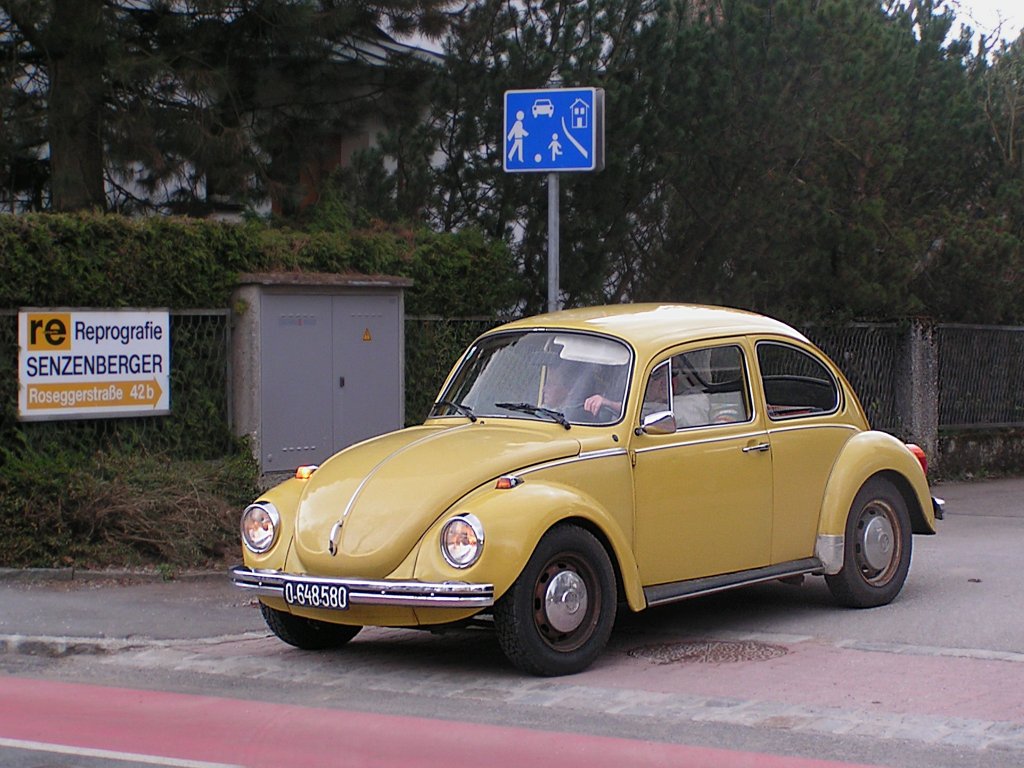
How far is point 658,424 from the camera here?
8258 millimetres

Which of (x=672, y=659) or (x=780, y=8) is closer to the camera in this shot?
(x=672, y=659)

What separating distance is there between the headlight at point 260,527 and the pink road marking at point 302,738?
91cm

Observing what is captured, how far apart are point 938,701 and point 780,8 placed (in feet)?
29.4

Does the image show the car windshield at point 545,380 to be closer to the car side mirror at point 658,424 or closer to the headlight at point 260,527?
the car side mirror at point 658,424

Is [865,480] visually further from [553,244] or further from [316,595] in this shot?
[316,595]

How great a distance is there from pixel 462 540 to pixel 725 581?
6.56 ft

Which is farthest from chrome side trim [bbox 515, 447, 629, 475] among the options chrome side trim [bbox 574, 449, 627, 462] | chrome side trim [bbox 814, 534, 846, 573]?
chrome side trim [bbox 814, 534, 846, 573]

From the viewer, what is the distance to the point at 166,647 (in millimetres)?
8664

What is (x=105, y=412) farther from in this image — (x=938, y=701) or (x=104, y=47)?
(x=938, y=701)

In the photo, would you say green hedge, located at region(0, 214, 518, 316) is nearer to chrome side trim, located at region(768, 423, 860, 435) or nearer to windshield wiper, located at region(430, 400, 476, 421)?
windshield wiper, located at region(430, 400, 476, 421)

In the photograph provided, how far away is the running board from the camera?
8.21 m

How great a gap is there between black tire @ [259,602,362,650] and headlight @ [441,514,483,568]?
1.22 m

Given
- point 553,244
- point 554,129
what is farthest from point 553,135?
point 553,244

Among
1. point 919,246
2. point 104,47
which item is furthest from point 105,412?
point 919,246
